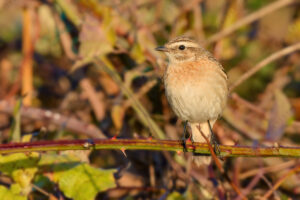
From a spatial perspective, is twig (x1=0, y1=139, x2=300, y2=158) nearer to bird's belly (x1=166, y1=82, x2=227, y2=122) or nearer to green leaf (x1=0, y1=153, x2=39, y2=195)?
green leaf (x1=0, y1=153, x2=39, y2=195)

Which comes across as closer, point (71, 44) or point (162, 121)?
A: point (162, 121)

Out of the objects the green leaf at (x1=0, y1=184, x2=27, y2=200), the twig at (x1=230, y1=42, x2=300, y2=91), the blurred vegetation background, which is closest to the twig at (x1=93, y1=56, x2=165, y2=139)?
the blurred vegetation background

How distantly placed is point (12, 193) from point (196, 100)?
1.57 meters

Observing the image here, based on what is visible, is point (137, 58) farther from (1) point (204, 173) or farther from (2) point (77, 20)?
(1) point (204, 173)

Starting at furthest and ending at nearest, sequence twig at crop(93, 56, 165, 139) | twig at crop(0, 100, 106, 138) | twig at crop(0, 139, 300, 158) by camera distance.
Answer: twig at crop(0, 100, 106, 138) < twig at crop(93, 56, 165, 139) < twig at crop(0, 139, 300, 158)

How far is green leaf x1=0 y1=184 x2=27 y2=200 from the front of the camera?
10.7 feet

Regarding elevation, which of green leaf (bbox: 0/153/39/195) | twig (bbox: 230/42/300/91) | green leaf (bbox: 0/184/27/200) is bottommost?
green leaf (bbox: 0/184/27/200)

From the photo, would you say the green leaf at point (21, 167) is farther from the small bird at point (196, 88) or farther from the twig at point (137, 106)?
the small bird at point (196, 88)

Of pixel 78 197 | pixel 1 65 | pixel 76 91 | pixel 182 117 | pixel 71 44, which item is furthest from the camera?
pixel 1 65

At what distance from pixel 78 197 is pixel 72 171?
8.0 inches

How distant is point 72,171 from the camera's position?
135 inches

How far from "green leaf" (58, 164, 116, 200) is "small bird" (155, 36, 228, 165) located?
2.51 ft

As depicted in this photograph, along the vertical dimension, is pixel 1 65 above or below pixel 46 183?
above

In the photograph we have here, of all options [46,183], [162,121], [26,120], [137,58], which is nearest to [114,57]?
[137,58]
